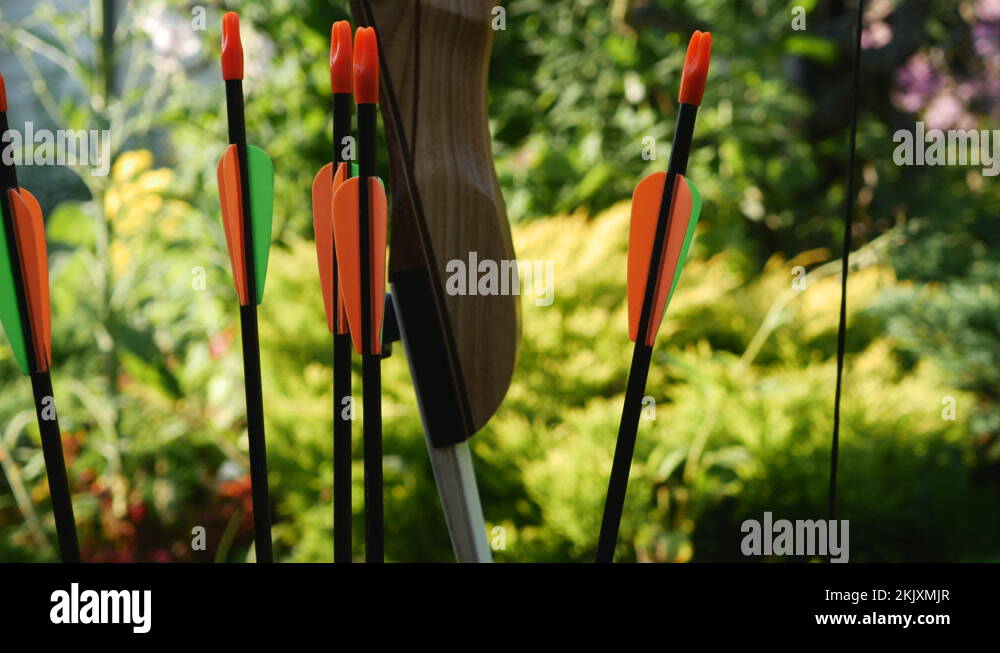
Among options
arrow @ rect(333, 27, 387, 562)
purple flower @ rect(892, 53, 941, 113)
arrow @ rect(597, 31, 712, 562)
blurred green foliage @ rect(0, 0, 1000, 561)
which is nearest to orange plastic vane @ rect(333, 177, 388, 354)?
arrow @ rect(333, 27, 387, 562)

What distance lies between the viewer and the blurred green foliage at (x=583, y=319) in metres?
1.28

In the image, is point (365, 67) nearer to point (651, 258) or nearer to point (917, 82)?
point (651, 258)

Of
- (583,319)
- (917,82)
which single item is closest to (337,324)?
(583,319)

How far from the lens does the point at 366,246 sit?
1.47ft

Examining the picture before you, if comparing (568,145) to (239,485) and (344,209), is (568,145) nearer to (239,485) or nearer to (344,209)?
(239,485)

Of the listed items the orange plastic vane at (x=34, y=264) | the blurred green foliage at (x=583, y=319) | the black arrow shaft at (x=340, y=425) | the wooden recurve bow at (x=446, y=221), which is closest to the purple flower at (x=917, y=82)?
the blurred green foliage at (x=583, y=319)

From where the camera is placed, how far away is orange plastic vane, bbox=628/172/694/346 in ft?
1.51

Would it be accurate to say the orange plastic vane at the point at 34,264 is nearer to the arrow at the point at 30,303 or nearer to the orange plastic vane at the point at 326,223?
the arrow at the point at 30,303

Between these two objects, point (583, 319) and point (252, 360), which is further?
point (583, 319)

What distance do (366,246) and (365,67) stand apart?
9 centimetres


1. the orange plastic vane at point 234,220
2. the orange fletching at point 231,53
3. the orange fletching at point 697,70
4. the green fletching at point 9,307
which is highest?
the orange fletching at point 231,53

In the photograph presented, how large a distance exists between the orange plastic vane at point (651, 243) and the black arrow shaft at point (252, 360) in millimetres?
210

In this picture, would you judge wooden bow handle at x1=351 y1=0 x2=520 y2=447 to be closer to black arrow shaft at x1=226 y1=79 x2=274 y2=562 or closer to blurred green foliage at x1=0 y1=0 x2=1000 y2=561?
black arrow shaft at x1=226 y1=79 x2=274 y2=562
